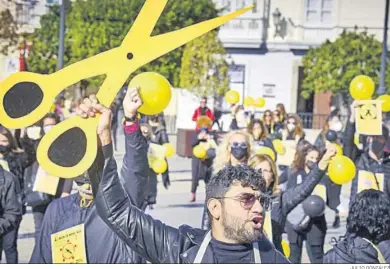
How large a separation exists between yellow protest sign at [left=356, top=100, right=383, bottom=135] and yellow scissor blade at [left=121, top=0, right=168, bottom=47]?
2818mm

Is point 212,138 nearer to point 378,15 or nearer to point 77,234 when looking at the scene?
point 378,15

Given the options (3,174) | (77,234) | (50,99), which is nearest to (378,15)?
(3,174)

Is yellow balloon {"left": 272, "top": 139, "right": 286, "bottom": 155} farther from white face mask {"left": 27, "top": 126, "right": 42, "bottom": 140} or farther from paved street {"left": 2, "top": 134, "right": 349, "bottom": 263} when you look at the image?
white face mask {"left": 27, "top": 126, "right": 42, "bottom": 140}

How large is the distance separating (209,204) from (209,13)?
4.49 m

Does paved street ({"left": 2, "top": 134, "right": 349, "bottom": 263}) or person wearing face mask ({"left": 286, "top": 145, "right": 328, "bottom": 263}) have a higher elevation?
person wearing face mask ({"left": 286, "top": 145, "right": 328, "bottom": 263})

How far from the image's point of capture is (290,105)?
1695cm

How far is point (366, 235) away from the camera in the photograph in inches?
139

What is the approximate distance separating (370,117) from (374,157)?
5.81 feet

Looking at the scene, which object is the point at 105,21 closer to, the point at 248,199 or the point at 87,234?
the point at 87,234

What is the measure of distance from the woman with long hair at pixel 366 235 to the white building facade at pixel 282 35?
7.12 ft

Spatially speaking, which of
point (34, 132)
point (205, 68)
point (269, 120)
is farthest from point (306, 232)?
point (205, 68)

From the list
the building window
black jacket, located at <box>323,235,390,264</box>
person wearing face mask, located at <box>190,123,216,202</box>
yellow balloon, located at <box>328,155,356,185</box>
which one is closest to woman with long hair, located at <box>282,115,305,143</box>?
person wearing face mask, located at <box>190,123,216,202</box>

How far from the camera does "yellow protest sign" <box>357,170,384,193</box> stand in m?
7.04

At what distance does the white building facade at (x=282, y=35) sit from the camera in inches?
261
